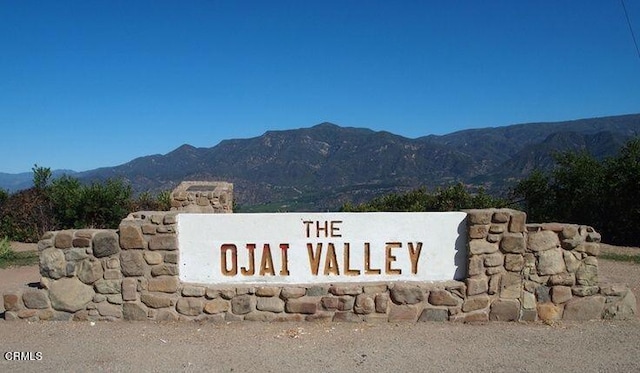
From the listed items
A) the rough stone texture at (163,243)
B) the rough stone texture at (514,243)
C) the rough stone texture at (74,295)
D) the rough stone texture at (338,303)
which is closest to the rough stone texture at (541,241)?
the rough stone texture at (514,243)

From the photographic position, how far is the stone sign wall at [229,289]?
616cm

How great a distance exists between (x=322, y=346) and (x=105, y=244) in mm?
3007

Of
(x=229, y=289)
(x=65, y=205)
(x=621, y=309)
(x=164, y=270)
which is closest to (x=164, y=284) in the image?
(x=164, y=270)

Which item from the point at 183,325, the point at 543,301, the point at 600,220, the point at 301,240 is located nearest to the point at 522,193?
the point at 600,220

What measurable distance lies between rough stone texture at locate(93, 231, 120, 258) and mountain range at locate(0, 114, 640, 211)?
39.8 meters

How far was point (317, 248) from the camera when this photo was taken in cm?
631

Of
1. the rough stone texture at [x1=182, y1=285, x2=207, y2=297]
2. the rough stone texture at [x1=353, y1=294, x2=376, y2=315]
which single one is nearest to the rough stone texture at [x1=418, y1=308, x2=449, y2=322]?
the rough stone texture at [x1=353, y1=294, x2=376, y2=315]

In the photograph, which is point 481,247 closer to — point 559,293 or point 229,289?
point 559,293

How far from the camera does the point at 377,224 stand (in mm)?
6355

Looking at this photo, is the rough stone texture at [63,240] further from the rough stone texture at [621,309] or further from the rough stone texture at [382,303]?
the rough stone texture at [621,309]

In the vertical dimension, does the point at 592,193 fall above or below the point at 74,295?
above

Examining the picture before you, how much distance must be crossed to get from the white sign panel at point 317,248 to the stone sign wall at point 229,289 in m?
0.14

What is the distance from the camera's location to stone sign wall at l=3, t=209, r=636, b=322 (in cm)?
616

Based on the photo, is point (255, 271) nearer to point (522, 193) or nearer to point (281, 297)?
point (281, 297)
